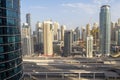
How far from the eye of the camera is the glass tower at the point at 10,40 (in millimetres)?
13883

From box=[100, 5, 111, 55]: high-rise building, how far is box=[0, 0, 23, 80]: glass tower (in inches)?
3494

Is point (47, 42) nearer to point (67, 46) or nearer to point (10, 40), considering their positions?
point (67, 46)

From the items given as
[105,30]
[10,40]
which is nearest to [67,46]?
[105,30]

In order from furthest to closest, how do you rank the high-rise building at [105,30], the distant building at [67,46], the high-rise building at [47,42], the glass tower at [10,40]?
the high-rise building at [105,30], the distant building at [67,46], the high-rise building at [47,42], the glass tower at [10,40]

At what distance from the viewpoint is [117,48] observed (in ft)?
364

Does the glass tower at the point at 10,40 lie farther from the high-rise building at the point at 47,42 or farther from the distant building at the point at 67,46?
the distant building at the point at 67,46

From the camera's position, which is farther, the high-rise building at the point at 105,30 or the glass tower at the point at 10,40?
the high-rise building at the point at 105,30

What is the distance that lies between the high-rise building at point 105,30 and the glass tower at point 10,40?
88.7m

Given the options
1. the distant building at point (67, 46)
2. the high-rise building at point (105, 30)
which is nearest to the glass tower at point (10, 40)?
the distant building at point (67, 46)

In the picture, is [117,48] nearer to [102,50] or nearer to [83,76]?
[102,50]

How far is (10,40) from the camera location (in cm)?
1484

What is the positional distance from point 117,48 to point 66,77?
6942 cm

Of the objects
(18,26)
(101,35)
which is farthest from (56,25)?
(18,26)

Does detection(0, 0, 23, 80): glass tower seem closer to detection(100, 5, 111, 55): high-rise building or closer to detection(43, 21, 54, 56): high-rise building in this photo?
detection(43, 21, 54, 56): high-rise building
